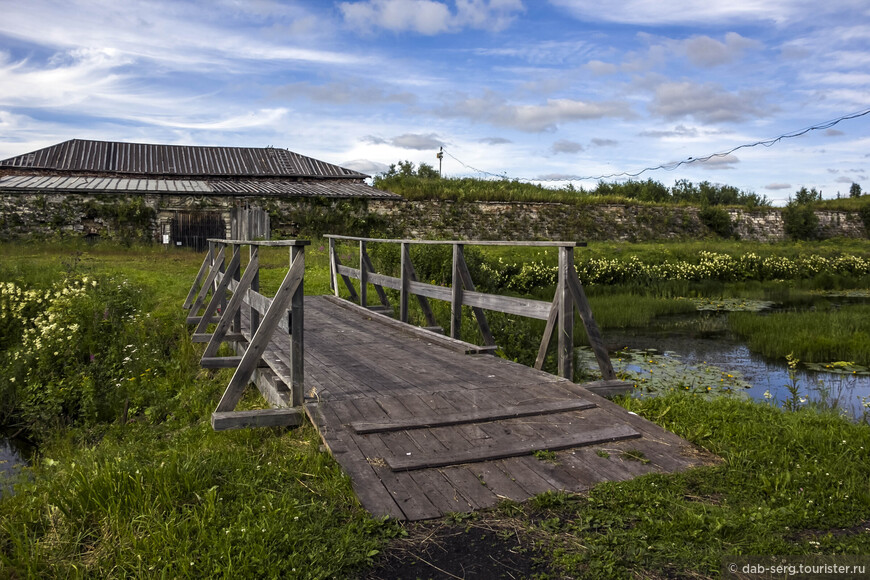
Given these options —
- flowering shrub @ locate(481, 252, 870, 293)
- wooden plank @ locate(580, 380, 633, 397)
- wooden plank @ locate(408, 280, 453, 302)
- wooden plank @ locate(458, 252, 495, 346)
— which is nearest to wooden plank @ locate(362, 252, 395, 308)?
wooden plank @ locate(408, 280, 453, 302)

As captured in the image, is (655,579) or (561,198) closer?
(655,579)

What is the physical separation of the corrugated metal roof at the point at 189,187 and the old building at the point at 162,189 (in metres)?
0.04

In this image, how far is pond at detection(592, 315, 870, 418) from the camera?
777 cm

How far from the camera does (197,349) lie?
8852 mm

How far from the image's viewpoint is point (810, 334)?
10.7 meters

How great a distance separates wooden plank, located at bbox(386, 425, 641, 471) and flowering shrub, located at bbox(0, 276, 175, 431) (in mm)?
4710

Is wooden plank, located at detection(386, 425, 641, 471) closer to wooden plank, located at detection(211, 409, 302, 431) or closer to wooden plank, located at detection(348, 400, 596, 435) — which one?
wooden plank, located at detection(348, 400, 596, 435)

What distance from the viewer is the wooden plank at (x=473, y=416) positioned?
4469 mm

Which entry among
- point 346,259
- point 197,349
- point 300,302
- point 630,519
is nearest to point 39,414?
point 197,349

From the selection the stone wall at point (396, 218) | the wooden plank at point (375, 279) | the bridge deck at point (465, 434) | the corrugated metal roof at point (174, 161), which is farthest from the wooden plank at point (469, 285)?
the corrugated metal roof at point (174, 161)

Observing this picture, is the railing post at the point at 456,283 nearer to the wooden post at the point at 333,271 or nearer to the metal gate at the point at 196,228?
the wooden post at the point at 333,271

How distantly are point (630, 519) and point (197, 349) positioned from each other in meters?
6.98

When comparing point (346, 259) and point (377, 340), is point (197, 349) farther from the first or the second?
point (346, 259)

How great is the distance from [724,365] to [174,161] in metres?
29.1
